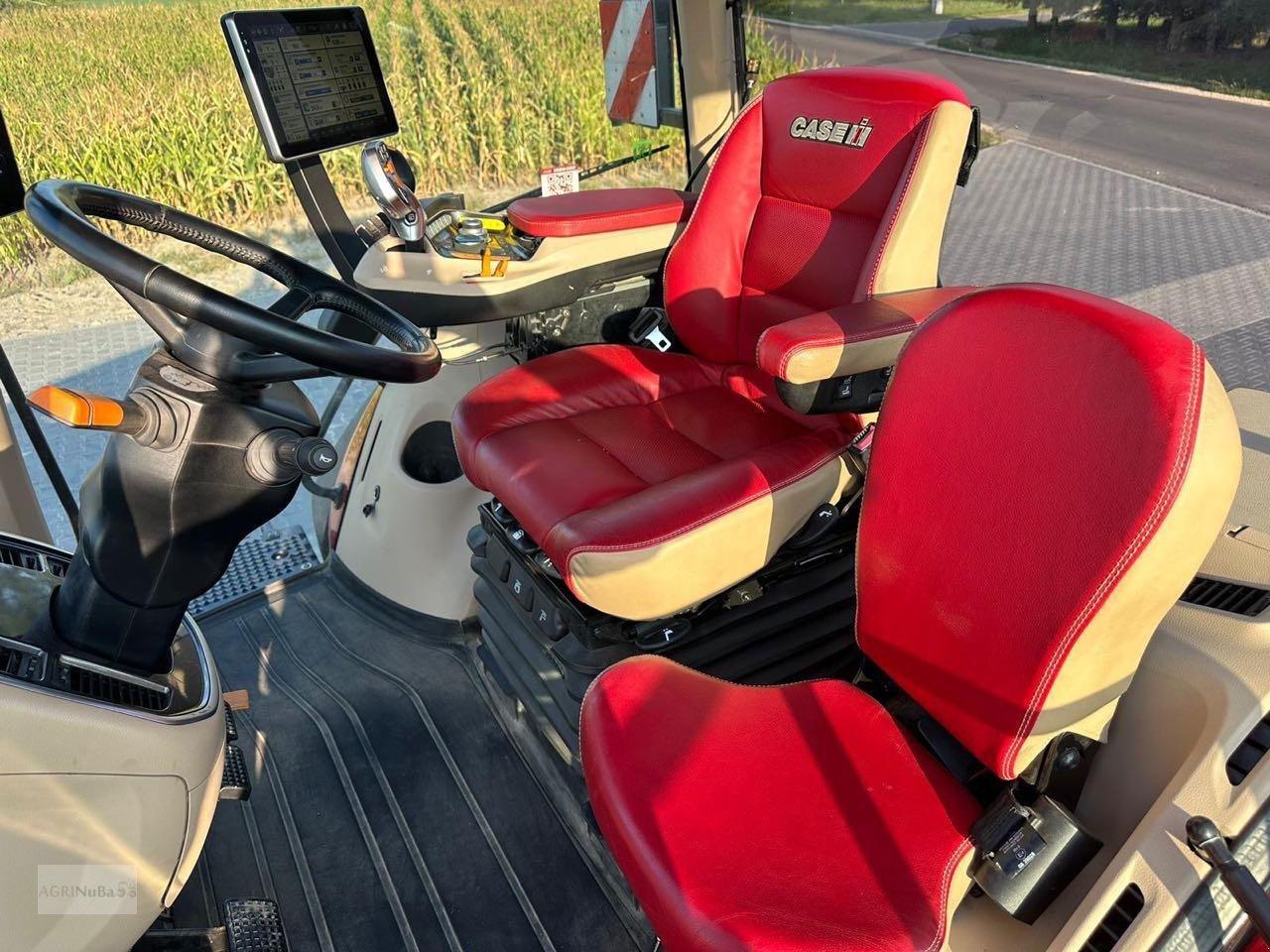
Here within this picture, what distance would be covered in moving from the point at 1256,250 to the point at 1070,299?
46cm

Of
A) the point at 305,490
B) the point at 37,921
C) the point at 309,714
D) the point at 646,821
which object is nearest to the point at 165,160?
the point at 305,490

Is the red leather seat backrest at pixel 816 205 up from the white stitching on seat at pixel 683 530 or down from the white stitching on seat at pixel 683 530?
up

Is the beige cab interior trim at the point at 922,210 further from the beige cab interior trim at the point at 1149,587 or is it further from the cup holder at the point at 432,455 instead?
the cup holder at the point at 432,455

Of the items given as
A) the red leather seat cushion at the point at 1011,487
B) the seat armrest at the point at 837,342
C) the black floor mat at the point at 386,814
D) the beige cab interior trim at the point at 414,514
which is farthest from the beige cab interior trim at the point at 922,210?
the black floor mat at the point at 386,814

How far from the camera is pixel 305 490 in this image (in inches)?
102

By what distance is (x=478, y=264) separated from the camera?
1.93 meters

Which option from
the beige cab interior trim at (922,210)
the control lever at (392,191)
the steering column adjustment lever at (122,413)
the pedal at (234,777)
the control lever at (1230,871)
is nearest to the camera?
the control lever at (1230,871)

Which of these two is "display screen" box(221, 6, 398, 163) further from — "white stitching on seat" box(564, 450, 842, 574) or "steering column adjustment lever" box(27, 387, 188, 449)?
"white stitching on seat" box(564, 450, 842, 574)

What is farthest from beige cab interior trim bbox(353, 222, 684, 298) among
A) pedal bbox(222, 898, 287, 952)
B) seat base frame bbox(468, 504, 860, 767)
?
pedal bbox(222, 898, 287, 952)

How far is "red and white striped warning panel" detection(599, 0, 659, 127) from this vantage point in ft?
7.02

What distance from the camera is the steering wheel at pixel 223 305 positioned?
0.94 meters

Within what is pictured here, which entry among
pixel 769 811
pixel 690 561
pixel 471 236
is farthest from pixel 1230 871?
pixel 471 236

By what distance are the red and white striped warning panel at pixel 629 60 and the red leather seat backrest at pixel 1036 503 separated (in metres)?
1.42

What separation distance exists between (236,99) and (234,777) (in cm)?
273
